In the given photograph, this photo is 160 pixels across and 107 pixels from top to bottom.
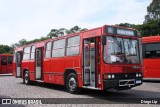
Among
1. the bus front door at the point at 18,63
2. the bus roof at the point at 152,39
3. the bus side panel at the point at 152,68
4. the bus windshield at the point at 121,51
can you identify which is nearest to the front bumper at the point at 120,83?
the bus windshield at the point at 121,51

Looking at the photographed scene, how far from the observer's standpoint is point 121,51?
11.6 meters

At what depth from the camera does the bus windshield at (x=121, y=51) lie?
1125 cm

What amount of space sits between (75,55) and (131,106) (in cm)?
434

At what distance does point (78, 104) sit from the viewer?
33.1 ft

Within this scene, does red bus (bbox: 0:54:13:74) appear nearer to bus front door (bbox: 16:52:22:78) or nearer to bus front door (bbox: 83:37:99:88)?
bus front door (bbox: 16:52:22:78)

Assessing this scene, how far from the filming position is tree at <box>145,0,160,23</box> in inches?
2388

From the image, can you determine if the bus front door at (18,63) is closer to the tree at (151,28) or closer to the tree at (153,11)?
the tree at (151,28)

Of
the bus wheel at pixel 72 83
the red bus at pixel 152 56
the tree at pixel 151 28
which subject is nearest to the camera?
the bus wheel at pixel 72 83

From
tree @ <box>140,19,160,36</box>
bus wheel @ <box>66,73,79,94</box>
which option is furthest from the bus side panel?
tree @ <box>140,19,160,36</box>

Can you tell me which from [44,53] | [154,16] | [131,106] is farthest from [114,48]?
[154,16]

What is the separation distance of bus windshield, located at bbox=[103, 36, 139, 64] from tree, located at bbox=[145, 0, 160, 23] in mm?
Answer: 51132

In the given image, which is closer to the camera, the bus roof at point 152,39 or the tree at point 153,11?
the bus roof at point 152,39

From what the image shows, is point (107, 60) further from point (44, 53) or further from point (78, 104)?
point (44, 53)

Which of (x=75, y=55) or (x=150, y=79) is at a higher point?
(x=75, y=55)
